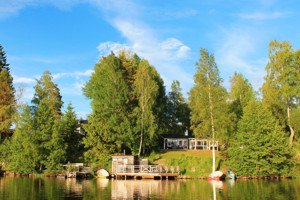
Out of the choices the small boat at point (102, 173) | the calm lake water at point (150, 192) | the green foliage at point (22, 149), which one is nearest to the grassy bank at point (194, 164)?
the small boat at point (102, 173)

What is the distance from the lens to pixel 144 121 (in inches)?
1940

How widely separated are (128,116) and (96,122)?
20.9 ft

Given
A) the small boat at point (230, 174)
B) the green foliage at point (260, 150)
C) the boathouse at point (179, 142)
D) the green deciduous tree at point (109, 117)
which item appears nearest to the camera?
the green foliage at point (260, 150)

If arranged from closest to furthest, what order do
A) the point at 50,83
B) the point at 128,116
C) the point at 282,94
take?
the point at 128,116
the point at 282,94
the point at 50,83

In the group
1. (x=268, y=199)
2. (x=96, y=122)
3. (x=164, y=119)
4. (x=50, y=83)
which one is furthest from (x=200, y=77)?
(x=50, y=83)

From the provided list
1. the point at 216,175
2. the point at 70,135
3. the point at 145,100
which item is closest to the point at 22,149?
the point at 70,135

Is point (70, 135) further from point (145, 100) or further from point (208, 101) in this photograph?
point (208, 101)

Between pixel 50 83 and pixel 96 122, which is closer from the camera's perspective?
pixel 96 122

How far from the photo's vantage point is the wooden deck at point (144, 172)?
141 ft

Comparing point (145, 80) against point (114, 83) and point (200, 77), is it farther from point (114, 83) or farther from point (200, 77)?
point (200, 77)

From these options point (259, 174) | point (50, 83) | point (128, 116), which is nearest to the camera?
point (259, 174)

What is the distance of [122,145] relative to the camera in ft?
174

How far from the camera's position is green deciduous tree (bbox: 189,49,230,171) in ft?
141

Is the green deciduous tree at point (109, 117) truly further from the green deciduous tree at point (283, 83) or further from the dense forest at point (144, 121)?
the green deciduous tree at point (283, 83)
